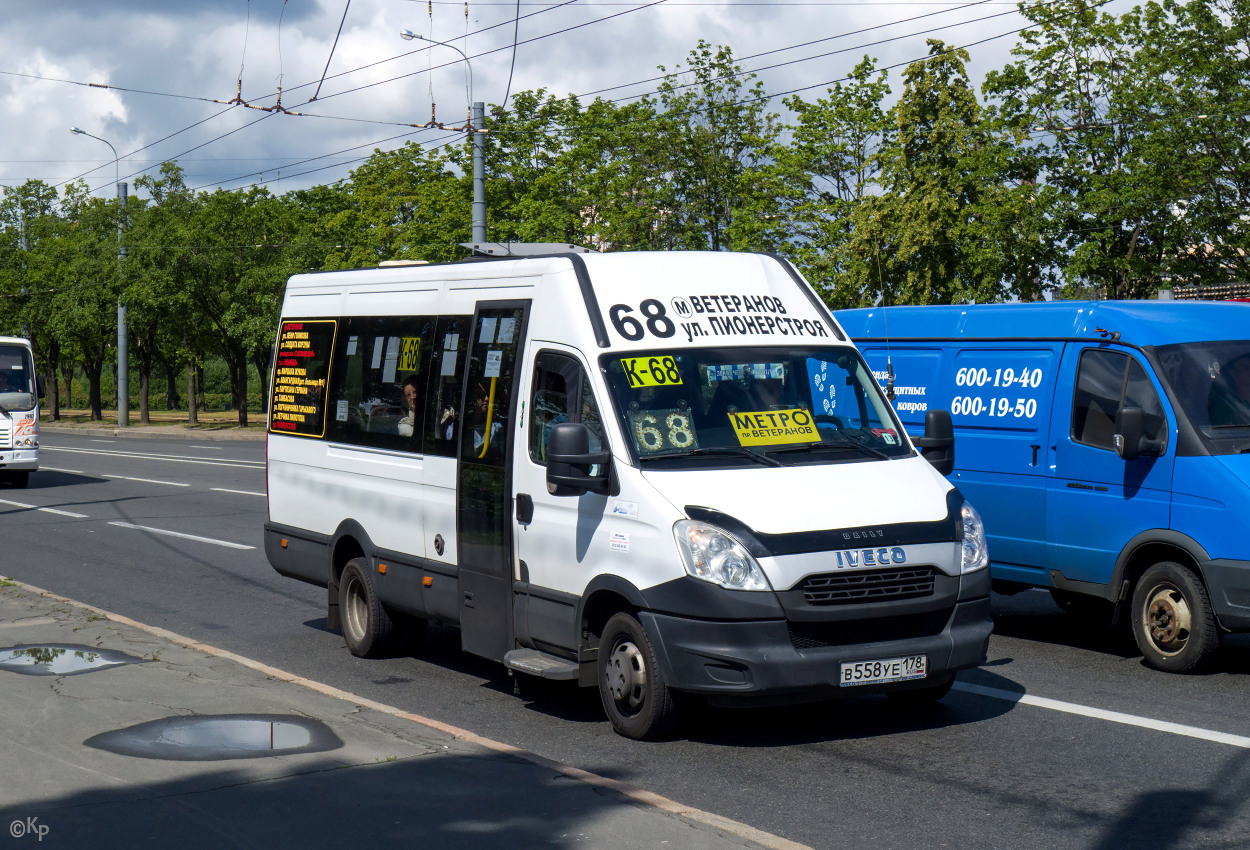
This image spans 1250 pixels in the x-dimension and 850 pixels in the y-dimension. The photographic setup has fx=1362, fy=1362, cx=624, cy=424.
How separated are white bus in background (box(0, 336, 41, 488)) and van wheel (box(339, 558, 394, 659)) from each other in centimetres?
1685

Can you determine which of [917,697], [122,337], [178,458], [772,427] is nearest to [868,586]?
[772,427]

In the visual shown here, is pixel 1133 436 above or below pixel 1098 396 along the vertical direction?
below

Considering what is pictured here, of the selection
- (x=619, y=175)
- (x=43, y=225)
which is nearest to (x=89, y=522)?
(x=619, y=175)

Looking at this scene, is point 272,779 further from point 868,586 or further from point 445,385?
point 445,385

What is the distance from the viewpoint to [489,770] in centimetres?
596

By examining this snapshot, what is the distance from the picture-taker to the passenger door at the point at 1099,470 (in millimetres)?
8602

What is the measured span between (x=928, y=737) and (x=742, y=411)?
1912 mm

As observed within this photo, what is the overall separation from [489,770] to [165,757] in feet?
4.80

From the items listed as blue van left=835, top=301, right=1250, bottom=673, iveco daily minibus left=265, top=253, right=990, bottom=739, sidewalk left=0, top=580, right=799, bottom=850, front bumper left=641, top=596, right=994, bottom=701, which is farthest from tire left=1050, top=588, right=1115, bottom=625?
sidewalk left=0, top=580, right=799, bottom=850

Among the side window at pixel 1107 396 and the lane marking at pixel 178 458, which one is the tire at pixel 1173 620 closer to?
the side window at pixel 1107 396

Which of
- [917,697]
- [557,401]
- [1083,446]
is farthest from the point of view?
[1083,446]

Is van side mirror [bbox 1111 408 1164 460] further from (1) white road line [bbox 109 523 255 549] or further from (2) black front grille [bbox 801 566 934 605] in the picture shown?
(1) white road line [bbox 109 523 255 549]

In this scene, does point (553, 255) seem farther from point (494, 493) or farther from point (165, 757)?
point (165, 757)

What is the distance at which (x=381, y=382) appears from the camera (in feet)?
30.0
